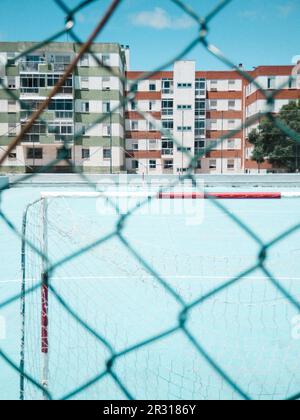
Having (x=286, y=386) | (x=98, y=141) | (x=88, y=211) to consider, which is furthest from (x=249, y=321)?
(x=98, y=141)

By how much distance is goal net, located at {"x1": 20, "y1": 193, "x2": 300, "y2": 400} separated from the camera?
76.9 inches

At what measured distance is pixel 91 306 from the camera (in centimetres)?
325

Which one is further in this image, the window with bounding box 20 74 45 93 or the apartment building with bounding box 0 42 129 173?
the window with bounding box 20 74 45 93

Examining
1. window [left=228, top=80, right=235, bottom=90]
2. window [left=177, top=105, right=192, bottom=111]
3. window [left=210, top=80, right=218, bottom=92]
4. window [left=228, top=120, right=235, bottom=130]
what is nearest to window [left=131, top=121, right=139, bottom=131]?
window [left=177, top=105, right=192, bottom=111]

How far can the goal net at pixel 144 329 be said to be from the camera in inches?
76.9

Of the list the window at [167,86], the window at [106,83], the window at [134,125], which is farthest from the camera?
the window at [167,86]

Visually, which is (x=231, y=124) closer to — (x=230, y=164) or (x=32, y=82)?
(x=230, y=164)

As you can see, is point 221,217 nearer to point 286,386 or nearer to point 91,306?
point 91,306

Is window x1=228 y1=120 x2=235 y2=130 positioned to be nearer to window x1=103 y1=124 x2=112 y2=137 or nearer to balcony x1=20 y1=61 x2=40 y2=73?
window x1=103 y1=124 x2=112 y2=137

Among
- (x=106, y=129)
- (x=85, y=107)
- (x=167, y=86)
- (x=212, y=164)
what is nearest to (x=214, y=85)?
(x=167, y=86)

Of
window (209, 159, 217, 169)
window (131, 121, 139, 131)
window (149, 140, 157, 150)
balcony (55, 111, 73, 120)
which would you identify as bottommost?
window (209, 159, 217, 169)

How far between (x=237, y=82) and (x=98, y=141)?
13371 millimetres

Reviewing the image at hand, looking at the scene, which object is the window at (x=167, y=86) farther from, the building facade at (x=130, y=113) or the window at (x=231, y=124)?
the window at (x=231, y=124)

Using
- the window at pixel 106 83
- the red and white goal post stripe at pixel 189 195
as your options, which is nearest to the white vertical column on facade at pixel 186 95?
the window at pixel 106 83
